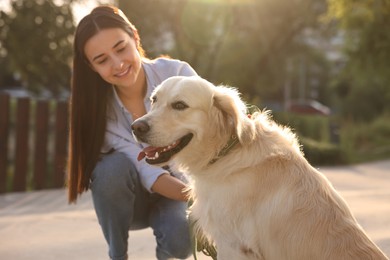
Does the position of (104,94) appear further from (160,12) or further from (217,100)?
(160,12)

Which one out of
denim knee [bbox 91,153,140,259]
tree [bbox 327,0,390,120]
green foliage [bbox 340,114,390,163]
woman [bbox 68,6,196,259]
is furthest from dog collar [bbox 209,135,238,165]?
green foliage [bbox 340,114,390,163]

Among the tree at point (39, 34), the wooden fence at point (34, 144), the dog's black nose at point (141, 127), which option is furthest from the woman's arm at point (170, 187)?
the tree at point (39, 34)

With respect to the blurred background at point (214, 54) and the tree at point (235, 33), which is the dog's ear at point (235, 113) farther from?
the tree at point (235, 33)

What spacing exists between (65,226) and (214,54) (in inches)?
725

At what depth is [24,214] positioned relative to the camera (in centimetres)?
586

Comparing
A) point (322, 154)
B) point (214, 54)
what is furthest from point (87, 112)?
point (214, 54)

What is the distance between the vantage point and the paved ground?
4.27 m

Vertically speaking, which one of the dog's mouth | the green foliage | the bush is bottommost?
the green foliage

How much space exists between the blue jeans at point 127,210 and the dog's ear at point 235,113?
2.74 feet

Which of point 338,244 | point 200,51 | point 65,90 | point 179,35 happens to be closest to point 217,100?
point 338,244

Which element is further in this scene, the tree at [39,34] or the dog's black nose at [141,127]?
the tree at [39,34]

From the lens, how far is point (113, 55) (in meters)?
3.44

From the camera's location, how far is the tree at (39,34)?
1375cm

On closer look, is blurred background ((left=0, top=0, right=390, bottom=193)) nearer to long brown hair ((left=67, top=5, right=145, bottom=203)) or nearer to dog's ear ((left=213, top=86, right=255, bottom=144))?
long brown hair ((left=67, top=5, right=145, bottom=203))
